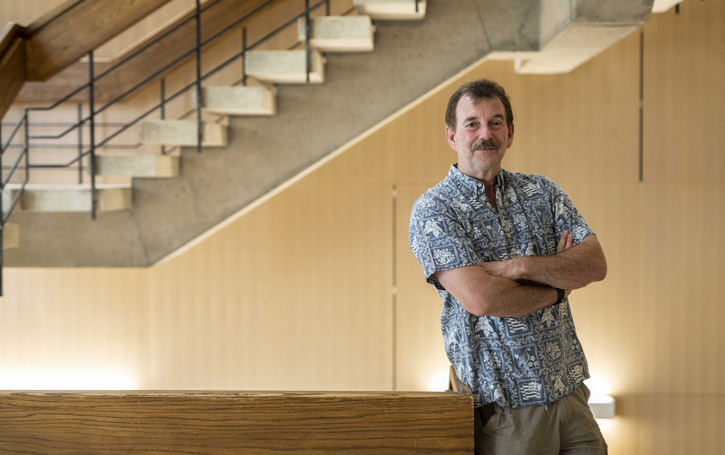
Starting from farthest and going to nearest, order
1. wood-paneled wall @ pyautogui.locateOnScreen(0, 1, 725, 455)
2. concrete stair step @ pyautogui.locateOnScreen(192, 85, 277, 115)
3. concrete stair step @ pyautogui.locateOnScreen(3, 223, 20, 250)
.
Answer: wood-paneled wall @ pyautogui.locateOnScreen(0, 1, 725, 455), concrete stair step @ pyautogui.locateOnScreen(192, 85, 277, 115), concrete stair step @ pyautogui.locateOnScreen(3, 223, 20, 250)

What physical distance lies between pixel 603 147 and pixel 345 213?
6.66 feet

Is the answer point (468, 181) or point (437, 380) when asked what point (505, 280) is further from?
point (437, 380)

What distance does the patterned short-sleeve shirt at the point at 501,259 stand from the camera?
161 cm

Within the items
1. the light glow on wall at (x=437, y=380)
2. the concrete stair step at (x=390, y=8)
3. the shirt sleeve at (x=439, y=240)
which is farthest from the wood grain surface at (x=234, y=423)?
the light glow on wall at (x=437, y=380)

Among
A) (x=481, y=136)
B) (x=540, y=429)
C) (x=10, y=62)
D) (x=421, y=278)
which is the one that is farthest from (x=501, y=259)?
(x=421, y=278)

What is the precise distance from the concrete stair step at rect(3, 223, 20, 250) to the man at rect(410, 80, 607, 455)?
7.06 feet

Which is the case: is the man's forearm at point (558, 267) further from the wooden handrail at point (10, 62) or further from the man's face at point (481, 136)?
the wooden handrail at point (10, 62)

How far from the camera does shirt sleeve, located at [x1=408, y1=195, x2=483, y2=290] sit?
169 cm

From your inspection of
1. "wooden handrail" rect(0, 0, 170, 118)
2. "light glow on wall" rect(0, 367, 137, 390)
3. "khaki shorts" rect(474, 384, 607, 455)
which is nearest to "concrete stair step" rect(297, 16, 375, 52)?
"wooden handrail" rect(0, 0, 170, 118)

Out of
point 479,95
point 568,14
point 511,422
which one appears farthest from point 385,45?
point 511,422

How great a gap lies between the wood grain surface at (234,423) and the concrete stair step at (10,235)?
176 centimetres

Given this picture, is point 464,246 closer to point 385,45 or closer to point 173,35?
point 385,45

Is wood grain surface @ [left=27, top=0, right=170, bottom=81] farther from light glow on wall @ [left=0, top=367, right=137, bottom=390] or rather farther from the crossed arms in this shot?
light glow on wall @ [left=0, top=367, right=137, bottom=390]

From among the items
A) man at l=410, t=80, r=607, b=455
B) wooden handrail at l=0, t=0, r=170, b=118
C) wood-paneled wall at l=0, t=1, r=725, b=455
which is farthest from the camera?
wood-paneled wall at l=0, t=1, r=725, b=455
